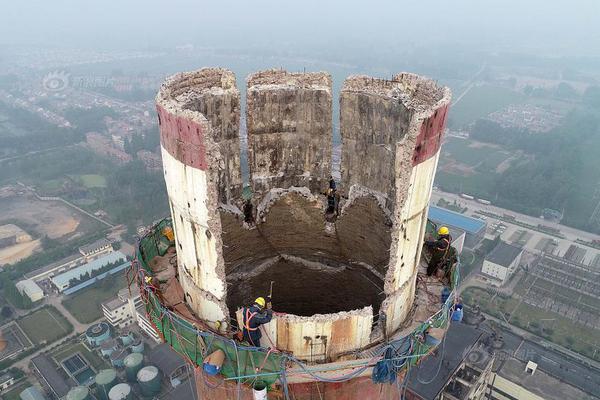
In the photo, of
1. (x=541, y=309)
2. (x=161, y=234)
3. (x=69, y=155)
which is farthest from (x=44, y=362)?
(x=69, y=155)

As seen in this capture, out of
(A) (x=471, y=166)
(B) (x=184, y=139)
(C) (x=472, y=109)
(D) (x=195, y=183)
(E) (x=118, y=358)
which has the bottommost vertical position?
(C) (x=472, y=109)

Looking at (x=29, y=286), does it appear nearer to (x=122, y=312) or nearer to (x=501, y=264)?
(x=122, y=312)

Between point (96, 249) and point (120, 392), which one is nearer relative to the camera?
point (120, 392)

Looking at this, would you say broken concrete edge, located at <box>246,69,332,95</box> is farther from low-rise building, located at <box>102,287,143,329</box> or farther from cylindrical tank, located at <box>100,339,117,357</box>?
low-rise building, located at <box>102,287,143,329</box>

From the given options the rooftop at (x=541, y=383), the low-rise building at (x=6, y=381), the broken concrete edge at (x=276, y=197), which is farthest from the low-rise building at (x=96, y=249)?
the broken concrete edge at (x=276, y=197)

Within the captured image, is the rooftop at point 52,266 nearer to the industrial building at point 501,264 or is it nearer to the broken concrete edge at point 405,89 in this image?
the industrial building at point 501,264

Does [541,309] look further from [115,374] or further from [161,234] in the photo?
[161,234]

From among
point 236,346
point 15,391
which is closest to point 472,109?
point 15,391
